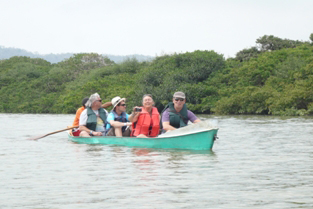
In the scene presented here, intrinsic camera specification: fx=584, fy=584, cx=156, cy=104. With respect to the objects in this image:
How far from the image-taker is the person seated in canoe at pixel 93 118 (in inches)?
585

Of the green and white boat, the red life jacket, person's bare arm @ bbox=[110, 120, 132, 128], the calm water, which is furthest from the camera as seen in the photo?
person's bare arm @ bbox=[110, 120, 132, 128]

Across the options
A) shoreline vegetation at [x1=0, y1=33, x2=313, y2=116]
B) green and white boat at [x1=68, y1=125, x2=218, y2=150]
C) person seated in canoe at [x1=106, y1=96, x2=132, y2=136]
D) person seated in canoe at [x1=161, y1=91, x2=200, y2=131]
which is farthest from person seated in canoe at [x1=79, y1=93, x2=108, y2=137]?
shoreline vegetation at [x1=0, y1=33, x2=313, y2=116]

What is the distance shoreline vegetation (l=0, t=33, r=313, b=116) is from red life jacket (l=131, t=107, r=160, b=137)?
23277 millimetres

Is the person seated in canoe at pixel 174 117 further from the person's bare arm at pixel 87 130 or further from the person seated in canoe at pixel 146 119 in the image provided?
the person's bare arm at pixel 87 130

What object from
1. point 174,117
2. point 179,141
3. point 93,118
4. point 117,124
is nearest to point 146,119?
point 174,117

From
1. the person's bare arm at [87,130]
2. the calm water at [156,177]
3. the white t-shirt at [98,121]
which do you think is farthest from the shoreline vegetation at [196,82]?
the calm water at [156,177]

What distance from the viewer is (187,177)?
8734mm

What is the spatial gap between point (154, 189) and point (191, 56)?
4586 cm

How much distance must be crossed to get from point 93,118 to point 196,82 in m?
36.9

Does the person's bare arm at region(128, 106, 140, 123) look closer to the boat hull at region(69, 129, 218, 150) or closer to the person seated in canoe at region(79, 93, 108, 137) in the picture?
the boat hull at region(69, 129, 218, 150)

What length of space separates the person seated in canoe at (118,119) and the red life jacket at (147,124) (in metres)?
0.24

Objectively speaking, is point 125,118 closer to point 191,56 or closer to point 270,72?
point 270,72

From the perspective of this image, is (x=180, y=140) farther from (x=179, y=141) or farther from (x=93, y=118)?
(x=93, y=118)

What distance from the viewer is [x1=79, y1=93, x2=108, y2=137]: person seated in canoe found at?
1487 centimetres
